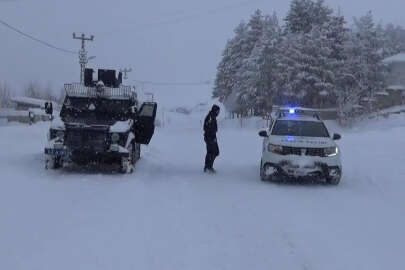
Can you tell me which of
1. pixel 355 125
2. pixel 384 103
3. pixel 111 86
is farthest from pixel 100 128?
→ pixel 384 103

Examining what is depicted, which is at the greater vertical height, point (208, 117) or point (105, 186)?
point (208, 117)

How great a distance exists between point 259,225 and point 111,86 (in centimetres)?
1025

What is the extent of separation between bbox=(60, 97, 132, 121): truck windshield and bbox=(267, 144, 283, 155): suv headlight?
4507 millimetres

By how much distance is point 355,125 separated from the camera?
58.4m

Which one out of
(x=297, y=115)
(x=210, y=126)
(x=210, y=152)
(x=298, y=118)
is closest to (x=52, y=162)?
(x=210, y=152)

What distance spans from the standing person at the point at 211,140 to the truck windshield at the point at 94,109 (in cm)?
227

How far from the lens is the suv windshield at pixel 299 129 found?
15555 mm

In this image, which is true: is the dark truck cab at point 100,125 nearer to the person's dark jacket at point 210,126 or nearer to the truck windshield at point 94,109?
the truck windshield at point 94,109

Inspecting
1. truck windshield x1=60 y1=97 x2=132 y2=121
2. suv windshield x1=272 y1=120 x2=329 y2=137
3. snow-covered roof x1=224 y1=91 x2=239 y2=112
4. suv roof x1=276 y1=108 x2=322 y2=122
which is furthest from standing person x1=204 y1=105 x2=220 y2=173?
snow-covered roof x1=224 y1=91 x2=239 y2=112

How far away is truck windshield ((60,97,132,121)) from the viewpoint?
17219 mm

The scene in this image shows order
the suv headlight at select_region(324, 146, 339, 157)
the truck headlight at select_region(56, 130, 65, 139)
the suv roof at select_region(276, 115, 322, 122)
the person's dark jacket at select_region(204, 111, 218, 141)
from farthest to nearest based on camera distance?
1. the person's dark jacket at select_region(204, 111, 218, 141)
2. the suv roof at select_region(276, 115, 322, 122)
3. the truck headlight at select_region(56, 130, 65, 139)
4. the suv headlight at select_region(324, 146, 339, 157)

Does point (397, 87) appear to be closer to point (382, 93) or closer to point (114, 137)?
point (382, 93)

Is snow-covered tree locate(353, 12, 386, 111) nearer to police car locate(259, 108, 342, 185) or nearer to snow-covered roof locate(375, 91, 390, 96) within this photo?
snow-covered roof locate(375, 91, 390, 96)

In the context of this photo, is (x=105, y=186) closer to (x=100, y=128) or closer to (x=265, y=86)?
(x=100, y=128)
